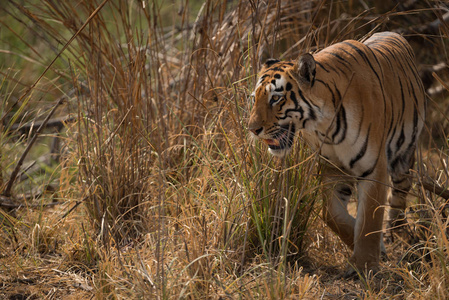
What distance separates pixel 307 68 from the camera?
2.79m

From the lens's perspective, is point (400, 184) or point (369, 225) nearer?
point (369, 225)

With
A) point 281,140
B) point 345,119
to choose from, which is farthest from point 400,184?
point 281,140

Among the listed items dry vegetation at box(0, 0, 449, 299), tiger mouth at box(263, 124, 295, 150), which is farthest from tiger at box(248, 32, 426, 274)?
dry vegetation at box(0, 0, 449, 299)

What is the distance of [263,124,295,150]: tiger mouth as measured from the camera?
9.20ft

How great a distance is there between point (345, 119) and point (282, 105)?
0.34m

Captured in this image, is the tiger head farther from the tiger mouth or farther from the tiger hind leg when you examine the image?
the tiger hind leg

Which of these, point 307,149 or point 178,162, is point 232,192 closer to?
point 307,149

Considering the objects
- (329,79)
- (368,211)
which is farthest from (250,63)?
(368,211)

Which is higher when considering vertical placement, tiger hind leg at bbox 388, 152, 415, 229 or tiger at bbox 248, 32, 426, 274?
tiger at bbox 248, 32, 426, 274

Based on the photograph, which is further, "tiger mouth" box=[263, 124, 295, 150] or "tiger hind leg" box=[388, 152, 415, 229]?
"tiger hind leg" box=[388, 152, 415, 229]

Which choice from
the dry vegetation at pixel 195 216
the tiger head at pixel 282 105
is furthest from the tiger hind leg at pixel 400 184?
the tiger head at pixel 282 105

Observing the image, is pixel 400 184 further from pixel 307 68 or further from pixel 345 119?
pixel 307 68

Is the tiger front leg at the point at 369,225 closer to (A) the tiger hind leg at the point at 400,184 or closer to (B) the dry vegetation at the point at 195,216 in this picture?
(B) the dry vegetation at the point at 195,216

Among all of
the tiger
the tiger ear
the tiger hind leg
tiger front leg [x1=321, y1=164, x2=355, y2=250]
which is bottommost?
the tiger hind leg
